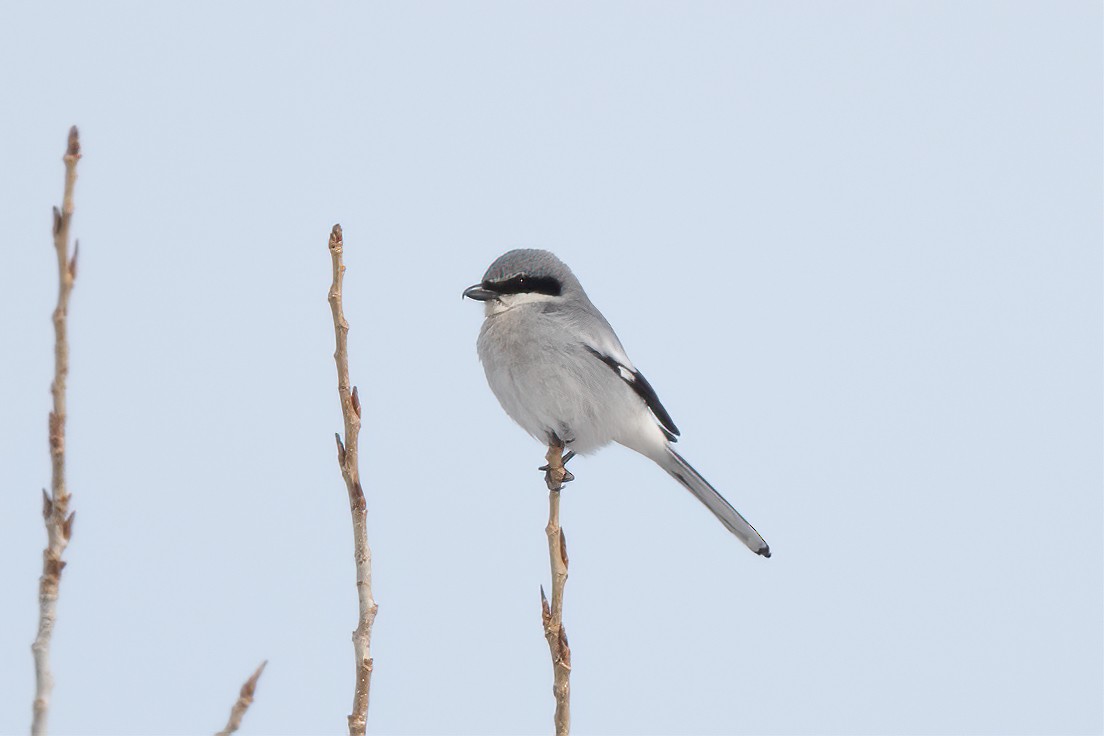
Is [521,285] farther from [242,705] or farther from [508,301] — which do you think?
[242,705]

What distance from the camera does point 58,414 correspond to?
129cm

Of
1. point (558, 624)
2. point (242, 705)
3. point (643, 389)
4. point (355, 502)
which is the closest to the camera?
point (242, 705)

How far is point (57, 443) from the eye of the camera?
4.24 feet

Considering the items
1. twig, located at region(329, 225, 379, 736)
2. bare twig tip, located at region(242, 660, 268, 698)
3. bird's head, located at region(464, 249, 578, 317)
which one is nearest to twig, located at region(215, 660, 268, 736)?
bare twig tip, located at region(242, 660, 268, 698)

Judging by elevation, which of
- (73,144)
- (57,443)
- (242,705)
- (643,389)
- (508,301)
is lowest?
(242,705)

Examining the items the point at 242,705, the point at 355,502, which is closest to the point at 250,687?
the point at 242,705

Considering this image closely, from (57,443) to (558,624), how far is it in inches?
42.9

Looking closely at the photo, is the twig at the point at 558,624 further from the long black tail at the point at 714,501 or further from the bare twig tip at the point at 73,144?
the long black tail at the point at 714,501

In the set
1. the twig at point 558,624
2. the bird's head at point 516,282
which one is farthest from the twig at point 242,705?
the bird's head at point 516,282

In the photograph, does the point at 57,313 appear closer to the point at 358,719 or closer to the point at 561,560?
the point at 358,719

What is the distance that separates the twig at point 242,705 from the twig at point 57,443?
0.87 feet

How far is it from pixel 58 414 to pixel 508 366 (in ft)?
10.5

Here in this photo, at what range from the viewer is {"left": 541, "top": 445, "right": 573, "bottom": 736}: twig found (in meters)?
2.03

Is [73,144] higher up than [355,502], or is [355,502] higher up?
[73,144]
